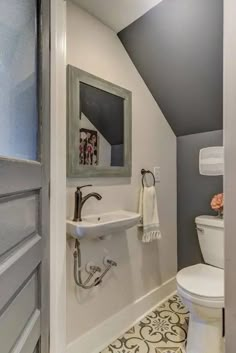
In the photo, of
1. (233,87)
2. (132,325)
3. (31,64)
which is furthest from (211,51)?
(132,325)

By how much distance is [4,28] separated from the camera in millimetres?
756

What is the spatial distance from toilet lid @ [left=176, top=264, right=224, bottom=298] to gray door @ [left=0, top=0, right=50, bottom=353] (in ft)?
2.99

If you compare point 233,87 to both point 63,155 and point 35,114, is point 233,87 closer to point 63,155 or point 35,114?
point 35,114

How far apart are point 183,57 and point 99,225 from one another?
4.35 ft

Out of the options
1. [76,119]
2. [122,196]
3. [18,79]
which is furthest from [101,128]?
[18,79]

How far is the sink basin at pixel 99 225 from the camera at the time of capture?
4.20 feet

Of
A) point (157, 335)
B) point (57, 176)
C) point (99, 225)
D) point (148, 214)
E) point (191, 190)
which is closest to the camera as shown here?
point (57, 176)

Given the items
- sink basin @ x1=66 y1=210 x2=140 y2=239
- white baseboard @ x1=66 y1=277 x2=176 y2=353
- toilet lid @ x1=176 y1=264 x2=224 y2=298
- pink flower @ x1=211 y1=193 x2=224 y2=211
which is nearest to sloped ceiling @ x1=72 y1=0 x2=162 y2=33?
sink basin @ x1=66 y1=210 x2=140 y2=239

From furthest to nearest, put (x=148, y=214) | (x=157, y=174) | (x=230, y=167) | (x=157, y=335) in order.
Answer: (x=157, y=174)
(x=148, y=214)
(x=157, y=335)
(x=230, y=167)

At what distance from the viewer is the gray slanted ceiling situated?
1410 mm

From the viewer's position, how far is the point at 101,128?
1645mm

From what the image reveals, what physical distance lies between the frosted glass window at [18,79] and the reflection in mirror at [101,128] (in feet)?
1.83

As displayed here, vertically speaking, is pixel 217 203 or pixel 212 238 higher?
pixel 217 203

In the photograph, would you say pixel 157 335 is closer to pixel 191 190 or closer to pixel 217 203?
pixel 217 203
